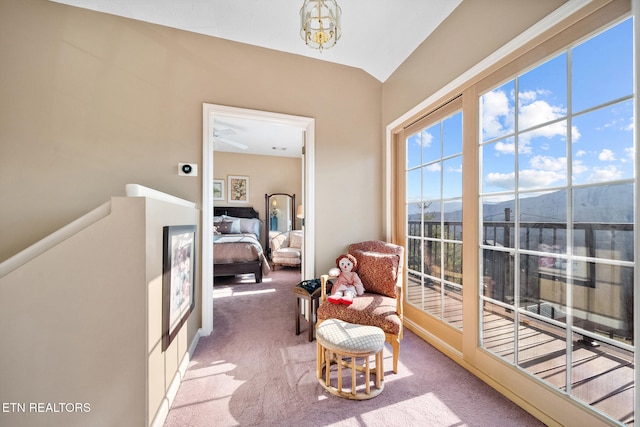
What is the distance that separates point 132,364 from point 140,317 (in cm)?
23

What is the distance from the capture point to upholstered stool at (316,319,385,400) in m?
1.49

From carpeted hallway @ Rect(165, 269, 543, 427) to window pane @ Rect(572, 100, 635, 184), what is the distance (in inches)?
55.3

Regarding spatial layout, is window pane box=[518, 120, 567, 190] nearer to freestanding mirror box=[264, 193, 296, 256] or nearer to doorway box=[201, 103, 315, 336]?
doorway box=[201, 103, 315, 336]

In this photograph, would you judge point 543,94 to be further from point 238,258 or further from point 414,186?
point 238,258

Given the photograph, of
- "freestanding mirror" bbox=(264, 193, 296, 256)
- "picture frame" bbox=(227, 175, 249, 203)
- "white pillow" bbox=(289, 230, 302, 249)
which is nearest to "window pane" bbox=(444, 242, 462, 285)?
"white pillow" bbox=(289, 230, 302, 249)

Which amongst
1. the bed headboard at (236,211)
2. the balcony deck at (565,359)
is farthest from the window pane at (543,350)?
the bed headboard at (236,211)

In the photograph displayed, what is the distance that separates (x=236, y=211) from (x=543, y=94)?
584 cm

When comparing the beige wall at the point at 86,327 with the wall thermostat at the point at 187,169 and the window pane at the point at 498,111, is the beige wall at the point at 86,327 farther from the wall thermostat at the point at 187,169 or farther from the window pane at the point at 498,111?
Answer: the window pane at the point at 498,111

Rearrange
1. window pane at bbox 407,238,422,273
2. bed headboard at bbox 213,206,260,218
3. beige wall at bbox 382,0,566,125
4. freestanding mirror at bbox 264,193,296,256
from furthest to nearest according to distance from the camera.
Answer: freestanding mirror at bbox 264,193,296,256, bed headboard at bbox 213,206,260,218, window pane at bbox 407,238,422,273, beige wall at bbox 382,0,566,125

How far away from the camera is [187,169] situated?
229cm

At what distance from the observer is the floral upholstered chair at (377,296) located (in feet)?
5.91

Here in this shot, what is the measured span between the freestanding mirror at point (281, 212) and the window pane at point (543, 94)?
212 inches

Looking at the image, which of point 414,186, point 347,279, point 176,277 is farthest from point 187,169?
point 414,186

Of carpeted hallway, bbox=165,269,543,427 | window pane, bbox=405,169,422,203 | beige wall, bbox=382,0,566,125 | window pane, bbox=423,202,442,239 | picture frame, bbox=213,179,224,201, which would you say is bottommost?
carpeted hallway, bbox=165,269,543,427
